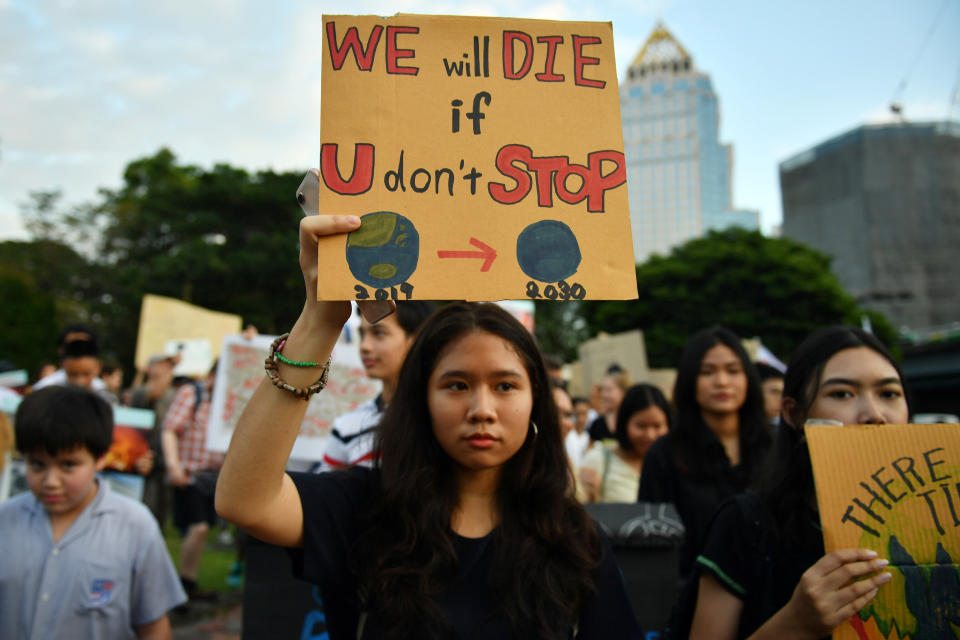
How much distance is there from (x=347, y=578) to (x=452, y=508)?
280 mm

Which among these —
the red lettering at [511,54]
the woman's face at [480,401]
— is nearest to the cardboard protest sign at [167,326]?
the woman's face at [480,401]

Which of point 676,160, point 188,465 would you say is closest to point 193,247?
point 188,465

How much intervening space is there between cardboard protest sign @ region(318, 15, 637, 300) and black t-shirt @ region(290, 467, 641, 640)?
512 mm

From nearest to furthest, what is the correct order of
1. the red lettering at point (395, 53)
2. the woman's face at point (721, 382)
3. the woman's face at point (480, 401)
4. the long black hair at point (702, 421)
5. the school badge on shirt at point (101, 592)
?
the red lettering at point (395, 53) → the woman's face at point (480, 401) → the school badge on shirt at point (101, 592) → the long black hair at point (702, 421) → the woman's face at point (721, 382)

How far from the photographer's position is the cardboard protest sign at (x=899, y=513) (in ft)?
4.78

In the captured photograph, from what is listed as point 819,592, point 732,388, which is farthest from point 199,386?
point 819,592

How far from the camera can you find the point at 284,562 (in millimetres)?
2365

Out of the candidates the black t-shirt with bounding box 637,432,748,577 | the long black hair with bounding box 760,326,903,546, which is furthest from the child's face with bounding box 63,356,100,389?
the long black hair with bounding box 760,326,903,546

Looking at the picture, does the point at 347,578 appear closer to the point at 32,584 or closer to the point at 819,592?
the point at 819,592

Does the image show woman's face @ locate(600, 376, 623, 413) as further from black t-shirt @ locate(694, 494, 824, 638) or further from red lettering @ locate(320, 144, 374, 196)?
red lettering @ locate(320, 144, 374, 196)

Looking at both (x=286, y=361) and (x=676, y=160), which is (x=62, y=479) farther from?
(x=676, y=160)

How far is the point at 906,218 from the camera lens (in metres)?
46.1

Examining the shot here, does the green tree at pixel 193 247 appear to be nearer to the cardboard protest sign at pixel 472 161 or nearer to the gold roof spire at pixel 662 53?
the cardboard protest sign at pixel 472 161

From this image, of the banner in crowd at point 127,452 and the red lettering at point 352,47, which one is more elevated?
the red lettering at point 352,47
